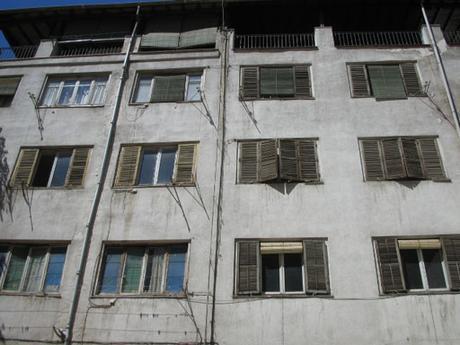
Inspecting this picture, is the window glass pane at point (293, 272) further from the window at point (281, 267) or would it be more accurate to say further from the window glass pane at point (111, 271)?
the window glass pane at point (111, 271)

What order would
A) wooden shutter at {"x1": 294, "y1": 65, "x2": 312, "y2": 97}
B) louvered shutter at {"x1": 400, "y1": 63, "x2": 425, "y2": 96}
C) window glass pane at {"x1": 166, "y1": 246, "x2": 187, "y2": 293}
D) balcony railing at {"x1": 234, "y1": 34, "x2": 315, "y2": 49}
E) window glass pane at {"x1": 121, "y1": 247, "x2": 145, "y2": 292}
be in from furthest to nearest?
balcony railing at {"x1": 234, "y1": 34, "x2": 315, "y2": 49}
wooden shutter at {"x1": 294, "y1": 65, "x2": 312, "y2": 97}
louvered shutter at {"x1": 400, "y1": 63, "x2": 425, "y2": 96}
window glass pane at {"x1": 121, "y1": 247, "x2": 145, "y2": 292}
window glass pane at {"x1": 166, "y1": 246, "x2": 187, "y2": 293}

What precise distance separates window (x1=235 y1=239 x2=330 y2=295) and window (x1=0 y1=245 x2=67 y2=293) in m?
5.14

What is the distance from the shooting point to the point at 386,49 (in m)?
16.6

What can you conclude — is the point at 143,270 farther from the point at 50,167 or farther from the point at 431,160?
the point at 431,160

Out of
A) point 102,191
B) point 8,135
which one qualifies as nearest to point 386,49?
point 102,191

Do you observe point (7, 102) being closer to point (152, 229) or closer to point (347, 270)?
point (152, 229)

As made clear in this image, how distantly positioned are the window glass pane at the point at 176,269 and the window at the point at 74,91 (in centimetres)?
659

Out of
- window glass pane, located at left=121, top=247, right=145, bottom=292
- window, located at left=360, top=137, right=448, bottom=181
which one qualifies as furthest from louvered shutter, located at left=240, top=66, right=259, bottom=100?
window glass pane, located at left=121, top=247, right=145, bottom=292

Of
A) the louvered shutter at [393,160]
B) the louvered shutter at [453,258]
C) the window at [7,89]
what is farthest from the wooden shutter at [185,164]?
the louvered shutter at [453,258]

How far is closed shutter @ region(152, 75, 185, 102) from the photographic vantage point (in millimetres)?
16047

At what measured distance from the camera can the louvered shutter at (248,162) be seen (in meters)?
13.8

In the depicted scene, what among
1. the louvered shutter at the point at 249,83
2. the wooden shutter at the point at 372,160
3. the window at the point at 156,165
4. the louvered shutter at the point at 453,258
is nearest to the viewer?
the louvered shutter at the point at 453,258

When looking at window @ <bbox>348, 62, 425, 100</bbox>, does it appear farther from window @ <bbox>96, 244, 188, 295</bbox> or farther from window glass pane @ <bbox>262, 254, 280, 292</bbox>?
window @ <bbox>96, 244, 188, 295</bbox>

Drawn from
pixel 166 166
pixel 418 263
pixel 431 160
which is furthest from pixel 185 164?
pixel 431 160
